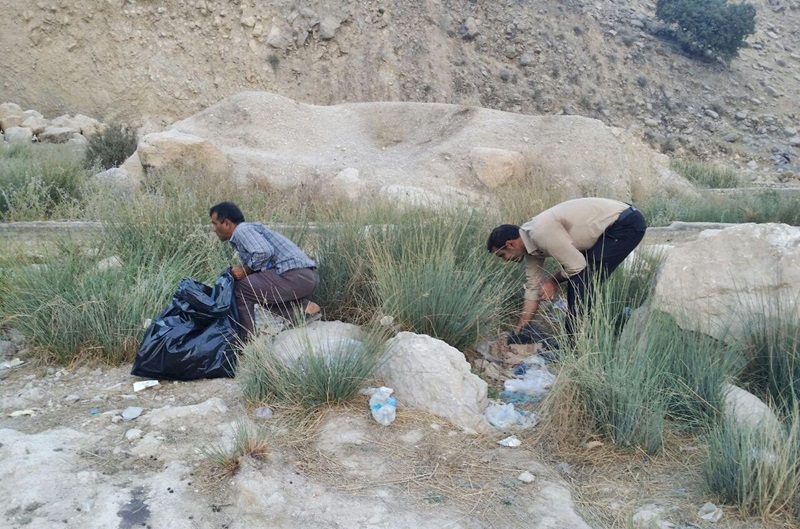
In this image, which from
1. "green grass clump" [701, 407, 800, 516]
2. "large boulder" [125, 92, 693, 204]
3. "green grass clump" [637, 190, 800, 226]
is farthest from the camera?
"large boulder" [125, 92, 693, 204]

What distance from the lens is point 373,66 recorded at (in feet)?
78.3

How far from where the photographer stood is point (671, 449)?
4.02 metres

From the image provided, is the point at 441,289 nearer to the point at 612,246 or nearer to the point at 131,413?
the point at 612,246

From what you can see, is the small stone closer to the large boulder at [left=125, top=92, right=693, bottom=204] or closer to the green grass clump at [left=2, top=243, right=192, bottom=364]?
the green grass clump at [left=2, top=243, right=192, bottom=364]

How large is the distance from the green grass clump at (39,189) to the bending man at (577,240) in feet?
16.1

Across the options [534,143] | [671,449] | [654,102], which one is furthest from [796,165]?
[671,449]

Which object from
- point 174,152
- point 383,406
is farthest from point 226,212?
point 174,152

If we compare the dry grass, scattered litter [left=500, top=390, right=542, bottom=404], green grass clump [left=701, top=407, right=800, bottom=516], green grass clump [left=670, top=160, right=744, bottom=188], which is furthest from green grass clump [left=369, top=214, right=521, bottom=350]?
green grass clump [left=670, top=160, right=744, bottom=188]

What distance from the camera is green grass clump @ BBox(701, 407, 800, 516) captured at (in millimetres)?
3328

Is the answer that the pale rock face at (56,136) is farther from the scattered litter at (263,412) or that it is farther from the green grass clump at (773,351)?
the green grass clump at (773,351)

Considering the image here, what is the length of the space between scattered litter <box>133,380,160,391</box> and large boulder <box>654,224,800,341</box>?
3.29 meters

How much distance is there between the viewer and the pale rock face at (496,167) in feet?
41.9

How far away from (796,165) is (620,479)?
77.7ft

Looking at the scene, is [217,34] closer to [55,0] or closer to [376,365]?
[55,0]
